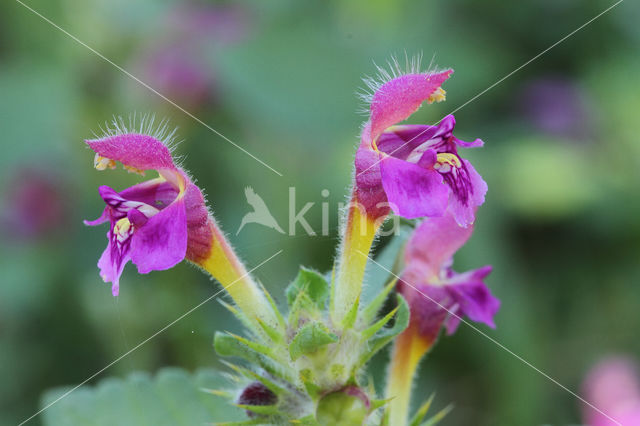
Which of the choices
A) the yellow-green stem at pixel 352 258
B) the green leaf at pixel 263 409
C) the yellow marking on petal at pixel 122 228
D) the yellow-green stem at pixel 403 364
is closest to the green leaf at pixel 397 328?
the yellow-green stem at pixel 352 258

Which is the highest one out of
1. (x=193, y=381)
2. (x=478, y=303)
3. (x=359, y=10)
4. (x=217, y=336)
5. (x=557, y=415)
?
(x=359, y=10)

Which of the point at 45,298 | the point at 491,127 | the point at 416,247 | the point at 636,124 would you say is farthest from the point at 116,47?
the point at 416,247

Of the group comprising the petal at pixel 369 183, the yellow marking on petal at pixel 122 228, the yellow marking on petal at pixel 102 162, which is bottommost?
the yellow marking on petal at pixel 122 228

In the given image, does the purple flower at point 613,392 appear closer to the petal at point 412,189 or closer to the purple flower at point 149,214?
the petal at point 412,189

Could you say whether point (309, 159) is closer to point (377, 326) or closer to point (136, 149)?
point (136, 149)

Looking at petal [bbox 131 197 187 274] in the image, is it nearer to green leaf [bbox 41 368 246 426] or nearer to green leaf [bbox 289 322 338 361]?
green leaf [bbox 289 322 338 361]

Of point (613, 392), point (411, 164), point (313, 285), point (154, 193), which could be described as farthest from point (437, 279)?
point (613, 392)

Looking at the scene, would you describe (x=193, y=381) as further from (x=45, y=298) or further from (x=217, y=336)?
(x=45, y=298)
